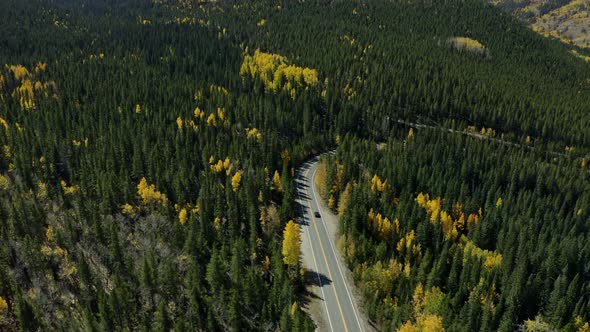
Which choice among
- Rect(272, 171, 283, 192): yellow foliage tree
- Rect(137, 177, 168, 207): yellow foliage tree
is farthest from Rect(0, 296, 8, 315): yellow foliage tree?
Rect(272, 171, 283, 192): yellow foliage tree

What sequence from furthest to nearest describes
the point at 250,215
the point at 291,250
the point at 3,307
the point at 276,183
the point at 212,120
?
the point at 212,120 < the point at 276,183 < the point at 250,215 < the point at 291,250 < the point at 3,307

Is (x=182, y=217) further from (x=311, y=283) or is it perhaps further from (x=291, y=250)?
(x=311, y=283)

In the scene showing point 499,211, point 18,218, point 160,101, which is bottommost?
point 18,218

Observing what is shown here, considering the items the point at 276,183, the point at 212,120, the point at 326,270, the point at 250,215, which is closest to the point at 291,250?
the point at 326,270

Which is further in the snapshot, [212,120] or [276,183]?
[212,120]

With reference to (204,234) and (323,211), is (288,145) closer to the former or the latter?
(323,211)

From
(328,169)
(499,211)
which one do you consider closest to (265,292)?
(328,169)

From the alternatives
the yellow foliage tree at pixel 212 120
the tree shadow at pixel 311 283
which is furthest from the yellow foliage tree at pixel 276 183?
the yellow foliage tree at pixel 212 120

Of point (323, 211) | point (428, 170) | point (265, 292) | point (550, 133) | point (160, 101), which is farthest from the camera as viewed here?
point (550, 133)
